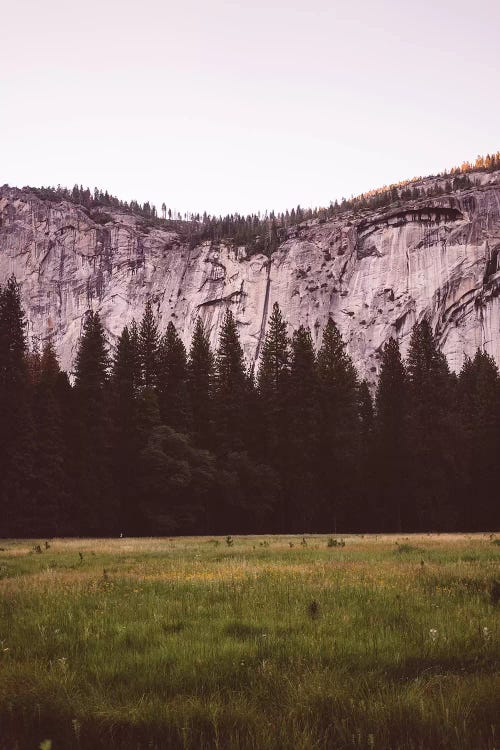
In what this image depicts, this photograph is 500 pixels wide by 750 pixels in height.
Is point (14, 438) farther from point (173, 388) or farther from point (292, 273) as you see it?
point (292, 273)

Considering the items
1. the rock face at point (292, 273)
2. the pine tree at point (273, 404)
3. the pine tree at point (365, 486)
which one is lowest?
the pine tree at point (365, 486)

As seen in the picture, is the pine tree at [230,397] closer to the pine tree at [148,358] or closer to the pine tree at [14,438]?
the pine tree at [148,358]

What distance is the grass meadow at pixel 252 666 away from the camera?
4441mm

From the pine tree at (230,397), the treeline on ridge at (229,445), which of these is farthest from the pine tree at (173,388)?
the pine tree at (230,397)

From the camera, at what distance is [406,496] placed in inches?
2213

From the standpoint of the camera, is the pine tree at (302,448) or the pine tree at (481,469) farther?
the pine tree at (481,469)

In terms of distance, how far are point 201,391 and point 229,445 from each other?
25.1 ft

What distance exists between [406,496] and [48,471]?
3380 centimetres

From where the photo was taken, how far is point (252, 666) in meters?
5.91

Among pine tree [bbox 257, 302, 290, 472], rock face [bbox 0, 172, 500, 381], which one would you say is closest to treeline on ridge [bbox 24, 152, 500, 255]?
rock face [bbox 0, 172, 500, 381]

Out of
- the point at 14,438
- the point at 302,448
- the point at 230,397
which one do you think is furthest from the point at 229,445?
the point at 14,438

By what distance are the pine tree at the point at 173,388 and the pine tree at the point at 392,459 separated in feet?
66.6

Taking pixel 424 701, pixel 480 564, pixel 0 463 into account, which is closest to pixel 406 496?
pixel 0 463

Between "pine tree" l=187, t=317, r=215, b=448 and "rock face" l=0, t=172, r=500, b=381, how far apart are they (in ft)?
248
